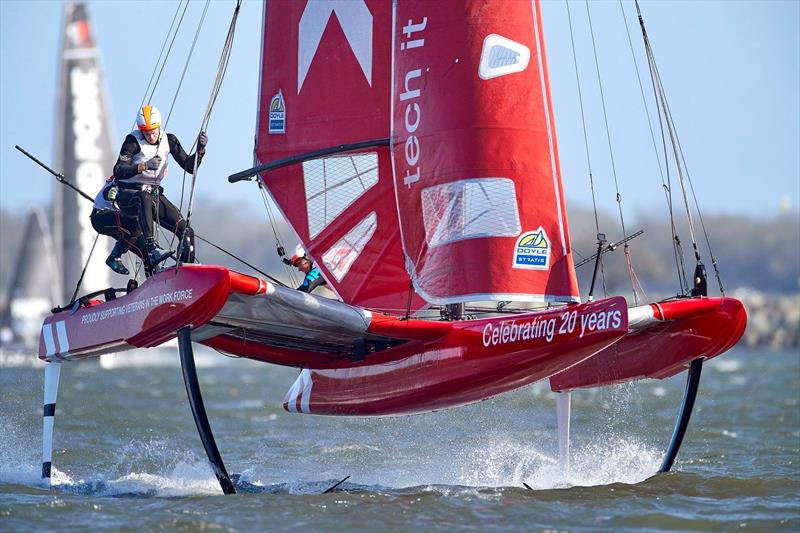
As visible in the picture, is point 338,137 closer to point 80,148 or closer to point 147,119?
point 147,119

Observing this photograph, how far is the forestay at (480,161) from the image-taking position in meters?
7.00

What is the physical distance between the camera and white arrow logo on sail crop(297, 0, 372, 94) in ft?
26.3

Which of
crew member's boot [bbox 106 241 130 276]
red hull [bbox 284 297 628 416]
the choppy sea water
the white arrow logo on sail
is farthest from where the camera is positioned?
the white arrow logo on sail

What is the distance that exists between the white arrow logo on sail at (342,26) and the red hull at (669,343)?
7.31 feet

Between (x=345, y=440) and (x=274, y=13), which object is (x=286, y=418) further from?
(x=274, y=13)

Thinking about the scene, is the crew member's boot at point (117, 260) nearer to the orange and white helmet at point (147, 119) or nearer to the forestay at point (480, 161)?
the orange and white helmet at point (147, 119)

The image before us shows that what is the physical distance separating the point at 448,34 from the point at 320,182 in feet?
4.17

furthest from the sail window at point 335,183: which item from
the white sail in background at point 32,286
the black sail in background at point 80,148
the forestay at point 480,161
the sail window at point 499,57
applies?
the white sail in background at point 32,286

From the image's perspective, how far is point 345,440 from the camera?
9867 mm

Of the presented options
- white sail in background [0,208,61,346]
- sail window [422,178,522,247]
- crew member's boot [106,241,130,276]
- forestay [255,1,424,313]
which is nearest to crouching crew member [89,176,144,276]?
crew member's boot [106,241,130,276]

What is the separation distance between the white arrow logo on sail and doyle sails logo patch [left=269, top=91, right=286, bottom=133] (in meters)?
0.14

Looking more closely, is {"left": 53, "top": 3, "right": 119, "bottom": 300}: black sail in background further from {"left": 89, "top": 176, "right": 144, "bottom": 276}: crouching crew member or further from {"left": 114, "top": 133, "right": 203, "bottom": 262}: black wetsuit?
{"left": 114, "top": 133, "right": 203, "bottom": 262}: black wetsuit

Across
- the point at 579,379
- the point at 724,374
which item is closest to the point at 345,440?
the point at 579,379

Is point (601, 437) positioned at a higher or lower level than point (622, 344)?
lower
